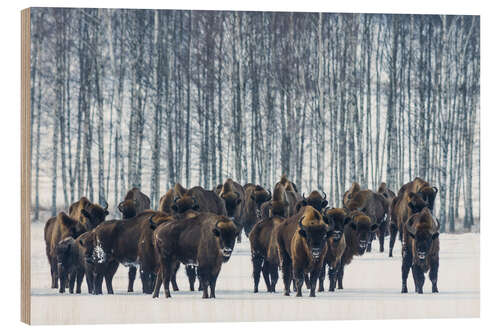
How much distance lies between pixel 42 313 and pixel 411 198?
16.3 ft

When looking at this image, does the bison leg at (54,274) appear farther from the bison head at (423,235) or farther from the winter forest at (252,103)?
the bison head at (423,235)

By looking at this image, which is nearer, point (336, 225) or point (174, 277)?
point (174, 277)

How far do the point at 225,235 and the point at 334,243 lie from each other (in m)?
1.54

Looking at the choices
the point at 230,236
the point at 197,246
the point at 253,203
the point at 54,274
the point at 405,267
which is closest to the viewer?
the point at 230,236

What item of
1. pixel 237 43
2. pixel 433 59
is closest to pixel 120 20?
pixel 237 43

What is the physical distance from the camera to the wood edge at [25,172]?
15695 millimetres

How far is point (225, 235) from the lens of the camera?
15.8 metres

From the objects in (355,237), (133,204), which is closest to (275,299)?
(355,237)

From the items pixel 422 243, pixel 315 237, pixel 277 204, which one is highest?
pixel 277 204

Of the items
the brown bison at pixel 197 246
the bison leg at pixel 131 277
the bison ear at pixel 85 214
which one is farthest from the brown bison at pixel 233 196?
the bison ear at pixel 85 214

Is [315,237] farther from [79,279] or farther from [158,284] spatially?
[79,279]

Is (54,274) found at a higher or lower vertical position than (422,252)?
lower

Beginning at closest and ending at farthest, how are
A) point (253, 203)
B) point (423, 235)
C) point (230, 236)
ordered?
point (230, 236) → point (423, 235) → point (253, 203)

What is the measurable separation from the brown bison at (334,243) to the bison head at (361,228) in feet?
0.62
